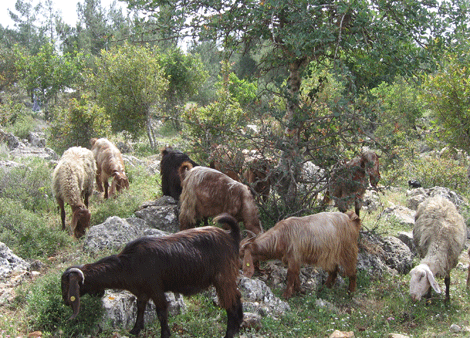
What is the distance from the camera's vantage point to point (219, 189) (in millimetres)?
7477

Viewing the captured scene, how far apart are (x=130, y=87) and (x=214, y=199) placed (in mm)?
12236

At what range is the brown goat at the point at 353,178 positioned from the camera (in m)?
7.73

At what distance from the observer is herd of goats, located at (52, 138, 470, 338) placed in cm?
476

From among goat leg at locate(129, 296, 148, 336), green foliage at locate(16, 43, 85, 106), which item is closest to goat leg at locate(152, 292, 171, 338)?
goat leg at locate(129, 296, 148, 336)

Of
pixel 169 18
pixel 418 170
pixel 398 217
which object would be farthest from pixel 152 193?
pixel 418 170

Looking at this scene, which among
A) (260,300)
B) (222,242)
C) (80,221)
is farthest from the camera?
(80,221)

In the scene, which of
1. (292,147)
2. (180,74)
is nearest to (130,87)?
(180,74)

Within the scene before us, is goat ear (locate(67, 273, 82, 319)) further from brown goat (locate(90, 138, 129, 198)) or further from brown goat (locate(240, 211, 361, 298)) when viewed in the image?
brown goat (locate(90, 138, 129, 198))

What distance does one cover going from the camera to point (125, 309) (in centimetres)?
523

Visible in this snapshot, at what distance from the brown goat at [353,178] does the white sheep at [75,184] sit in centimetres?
487

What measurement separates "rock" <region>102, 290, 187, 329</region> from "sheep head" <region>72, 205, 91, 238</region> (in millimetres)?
3132

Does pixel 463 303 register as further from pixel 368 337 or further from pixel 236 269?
pixel 236 269

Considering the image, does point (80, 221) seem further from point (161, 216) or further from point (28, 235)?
point (161, 216)

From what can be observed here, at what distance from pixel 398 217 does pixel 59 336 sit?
8.76m
